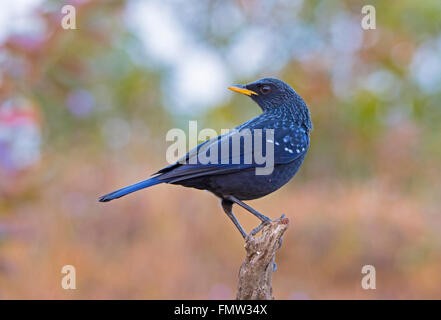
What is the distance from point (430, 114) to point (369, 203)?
2.81 meters

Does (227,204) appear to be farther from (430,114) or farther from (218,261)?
(430,114)

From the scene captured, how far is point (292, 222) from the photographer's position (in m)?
8.12

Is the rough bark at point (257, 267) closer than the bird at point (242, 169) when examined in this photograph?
Yes

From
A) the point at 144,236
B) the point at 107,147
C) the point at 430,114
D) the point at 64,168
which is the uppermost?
the point at 430,114

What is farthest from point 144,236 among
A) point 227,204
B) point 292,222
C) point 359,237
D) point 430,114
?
point 430,114

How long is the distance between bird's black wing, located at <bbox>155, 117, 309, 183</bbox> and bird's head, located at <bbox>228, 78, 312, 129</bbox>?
0.71ft

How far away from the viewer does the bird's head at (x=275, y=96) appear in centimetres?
417

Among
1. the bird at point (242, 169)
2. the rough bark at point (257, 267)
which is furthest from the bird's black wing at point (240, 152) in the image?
the rough bark at point (257, 267)

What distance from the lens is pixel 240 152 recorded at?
11.9ft

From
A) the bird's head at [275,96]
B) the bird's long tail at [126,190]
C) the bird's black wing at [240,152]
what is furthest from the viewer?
the bird's head at [275,96]

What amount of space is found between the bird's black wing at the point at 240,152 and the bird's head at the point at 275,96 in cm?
22

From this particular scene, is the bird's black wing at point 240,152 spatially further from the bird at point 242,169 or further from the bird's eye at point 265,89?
the bird's eye at point 265,89

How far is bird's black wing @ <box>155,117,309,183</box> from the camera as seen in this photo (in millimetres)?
3482

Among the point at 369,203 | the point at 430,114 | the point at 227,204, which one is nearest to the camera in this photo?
the point at 227,204
